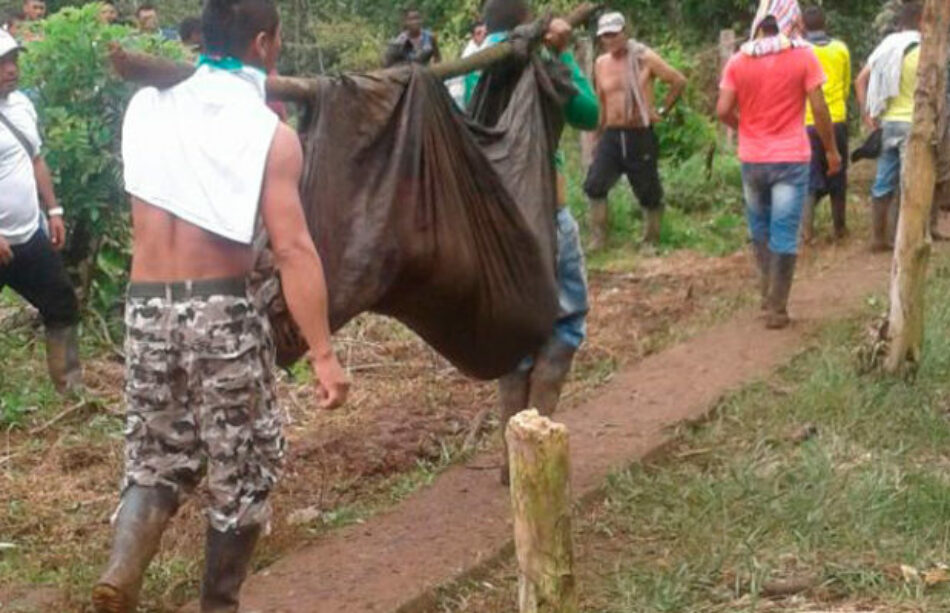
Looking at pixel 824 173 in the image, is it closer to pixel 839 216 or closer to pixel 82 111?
pixel 839 216

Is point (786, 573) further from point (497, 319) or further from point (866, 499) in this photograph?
point (497, 319)

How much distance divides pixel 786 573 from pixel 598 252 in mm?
6752

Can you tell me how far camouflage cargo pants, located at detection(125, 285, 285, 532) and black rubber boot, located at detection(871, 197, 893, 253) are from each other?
717 centimetres

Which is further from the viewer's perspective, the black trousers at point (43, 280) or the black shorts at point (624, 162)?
the black shorts at point (624, 162)

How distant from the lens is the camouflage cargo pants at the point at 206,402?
155 inches

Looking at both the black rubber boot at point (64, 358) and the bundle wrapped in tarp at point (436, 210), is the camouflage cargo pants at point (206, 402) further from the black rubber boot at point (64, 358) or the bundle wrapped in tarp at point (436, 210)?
the black rubber boot at point (64, 358)

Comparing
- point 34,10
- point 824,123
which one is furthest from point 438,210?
point 34,10

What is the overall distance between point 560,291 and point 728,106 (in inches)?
124

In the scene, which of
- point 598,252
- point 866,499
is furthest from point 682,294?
point 866,499

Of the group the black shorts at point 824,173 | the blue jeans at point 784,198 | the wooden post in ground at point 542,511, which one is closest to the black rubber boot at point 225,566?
the wooden post in ground at point 542,511

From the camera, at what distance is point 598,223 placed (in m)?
11.4

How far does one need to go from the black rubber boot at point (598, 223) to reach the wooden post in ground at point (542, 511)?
309 inches

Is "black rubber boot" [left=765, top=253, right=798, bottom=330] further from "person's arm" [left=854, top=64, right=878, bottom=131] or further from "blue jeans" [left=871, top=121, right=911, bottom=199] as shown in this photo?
"person's arm" [left=854, top=64, right=878, bottom=131]

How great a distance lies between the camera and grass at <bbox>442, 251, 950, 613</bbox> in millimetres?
4570
